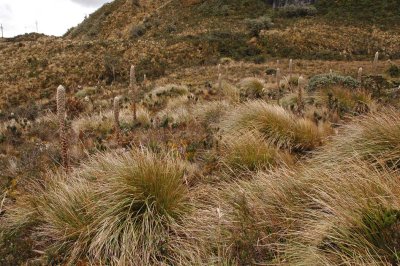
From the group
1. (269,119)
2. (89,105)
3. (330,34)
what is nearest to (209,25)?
(330,34)

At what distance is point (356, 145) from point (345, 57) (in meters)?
28.2

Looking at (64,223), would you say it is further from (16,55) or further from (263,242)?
(16,55)

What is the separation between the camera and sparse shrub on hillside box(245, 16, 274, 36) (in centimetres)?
3672

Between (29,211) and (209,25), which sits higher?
(209,25)

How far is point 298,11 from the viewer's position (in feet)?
143

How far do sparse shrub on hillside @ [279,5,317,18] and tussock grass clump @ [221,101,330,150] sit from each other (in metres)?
39.8

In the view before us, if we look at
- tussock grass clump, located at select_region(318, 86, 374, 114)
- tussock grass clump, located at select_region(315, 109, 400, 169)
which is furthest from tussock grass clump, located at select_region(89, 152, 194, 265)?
tussock grass clump, located at select_region(318, 86, 374, 114)

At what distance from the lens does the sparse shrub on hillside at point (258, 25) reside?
120ft

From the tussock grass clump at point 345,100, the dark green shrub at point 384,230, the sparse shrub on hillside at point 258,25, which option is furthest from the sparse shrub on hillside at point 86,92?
the sparse shrub on hillside at point 258,25

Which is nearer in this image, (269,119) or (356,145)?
(356,145)

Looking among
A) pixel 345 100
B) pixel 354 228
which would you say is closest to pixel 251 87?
pixel 345 100

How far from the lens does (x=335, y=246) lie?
294cm

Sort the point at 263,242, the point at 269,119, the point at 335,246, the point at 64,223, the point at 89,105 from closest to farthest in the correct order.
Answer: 1. the point at 335,246
2. the point at 263,242
3. the point at 64,223
4. the point at 269,119
5. the point at 89,105

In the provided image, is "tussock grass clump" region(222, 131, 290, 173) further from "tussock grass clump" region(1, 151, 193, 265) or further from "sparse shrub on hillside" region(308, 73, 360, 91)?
"sparse shrub on hillside" region(308, 73, 360, 91)
